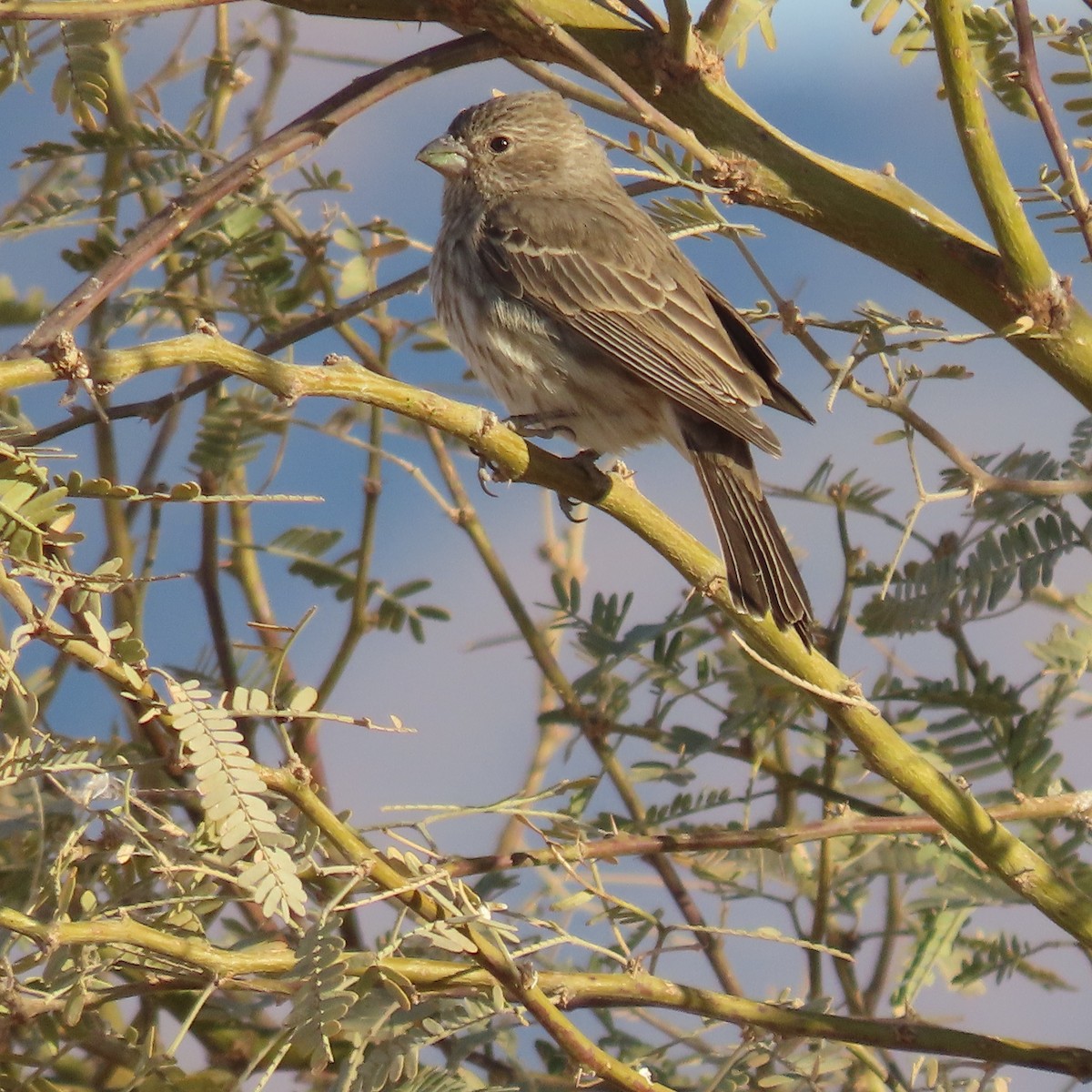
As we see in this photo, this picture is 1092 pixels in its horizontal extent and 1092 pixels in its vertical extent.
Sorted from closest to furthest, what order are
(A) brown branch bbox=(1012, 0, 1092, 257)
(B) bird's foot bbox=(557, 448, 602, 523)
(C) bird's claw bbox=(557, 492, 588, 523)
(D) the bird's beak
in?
(A) brown branch bbox=(1012, 0, 1092, 257), (B) bird's foot bbox=(557, 448, 602, 523), (C) bird's claw bbox=(557, 492, 588, 523), (D) the bird's beak

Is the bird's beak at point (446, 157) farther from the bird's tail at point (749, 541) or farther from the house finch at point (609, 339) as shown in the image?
the bird's tail at point (749, 541)

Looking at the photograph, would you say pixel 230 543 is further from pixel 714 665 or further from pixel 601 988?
pixel 601 988

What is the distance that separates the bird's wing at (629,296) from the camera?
316cm

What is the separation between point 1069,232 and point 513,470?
2.76 feet

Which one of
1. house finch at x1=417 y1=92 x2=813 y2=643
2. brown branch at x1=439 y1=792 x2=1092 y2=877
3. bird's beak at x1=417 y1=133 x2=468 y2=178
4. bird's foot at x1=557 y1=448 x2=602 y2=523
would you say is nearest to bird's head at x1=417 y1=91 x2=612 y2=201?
bird's beak at x1=417 y1=133 x2=468 y2=178

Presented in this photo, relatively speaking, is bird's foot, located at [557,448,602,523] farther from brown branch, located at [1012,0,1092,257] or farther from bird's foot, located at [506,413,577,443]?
brown branch, located at [1012,0,1092,257]

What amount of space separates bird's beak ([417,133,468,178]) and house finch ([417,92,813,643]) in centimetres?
21

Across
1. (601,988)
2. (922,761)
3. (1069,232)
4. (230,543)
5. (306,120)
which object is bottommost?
(601,988)

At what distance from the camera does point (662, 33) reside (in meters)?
2.09

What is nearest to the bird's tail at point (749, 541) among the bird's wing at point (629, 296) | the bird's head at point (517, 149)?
the bird's wing at point (629, 296)

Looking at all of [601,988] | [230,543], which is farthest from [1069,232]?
[230,543]

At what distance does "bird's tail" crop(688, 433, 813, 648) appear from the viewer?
85.5 inches

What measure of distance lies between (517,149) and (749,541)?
1.77 metres

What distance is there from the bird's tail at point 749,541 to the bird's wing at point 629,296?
12 centimetres
